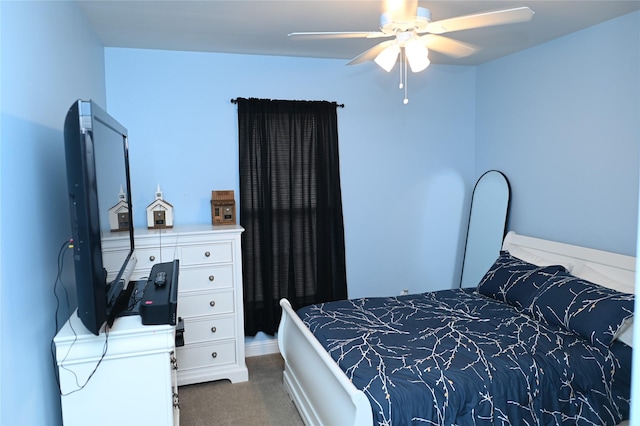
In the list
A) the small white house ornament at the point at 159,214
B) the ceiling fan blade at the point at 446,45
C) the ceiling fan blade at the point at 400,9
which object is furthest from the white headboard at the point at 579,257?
the small white house ornament at the point at 159,214

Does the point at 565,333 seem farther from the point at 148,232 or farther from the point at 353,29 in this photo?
the point at 148,232

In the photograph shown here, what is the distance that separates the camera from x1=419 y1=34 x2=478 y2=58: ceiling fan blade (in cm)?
229

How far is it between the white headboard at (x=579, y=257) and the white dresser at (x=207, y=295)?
7.43 ft

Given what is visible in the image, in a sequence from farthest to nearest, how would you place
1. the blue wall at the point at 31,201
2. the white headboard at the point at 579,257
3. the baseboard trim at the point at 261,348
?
1. the baseboard trim at the point at 261,348
2. the white headboard at the point at 579,257
3. the blue wall at the point at 31,201

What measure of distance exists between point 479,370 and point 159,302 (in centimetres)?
154

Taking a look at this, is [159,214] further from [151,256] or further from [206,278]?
[206,278]

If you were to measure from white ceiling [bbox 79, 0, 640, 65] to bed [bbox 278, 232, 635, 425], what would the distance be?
61.9 inches

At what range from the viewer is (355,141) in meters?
3.95

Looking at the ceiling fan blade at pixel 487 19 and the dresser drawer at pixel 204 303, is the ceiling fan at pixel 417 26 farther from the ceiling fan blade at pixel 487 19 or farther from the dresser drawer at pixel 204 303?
the dresser drawer at pixel 204 303

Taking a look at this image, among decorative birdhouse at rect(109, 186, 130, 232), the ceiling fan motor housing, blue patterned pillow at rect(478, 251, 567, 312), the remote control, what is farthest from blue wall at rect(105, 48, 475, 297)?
the ceiling fan motor housing

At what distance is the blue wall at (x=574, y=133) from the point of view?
9.39ft

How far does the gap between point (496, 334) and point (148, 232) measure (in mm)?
2402

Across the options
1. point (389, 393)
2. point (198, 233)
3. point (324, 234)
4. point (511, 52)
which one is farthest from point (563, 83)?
point (198, 233)

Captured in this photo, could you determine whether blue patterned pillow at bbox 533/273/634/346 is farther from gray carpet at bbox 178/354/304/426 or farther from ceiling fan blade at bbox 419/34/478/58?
gray carpet at bbox 178/354/304/426
